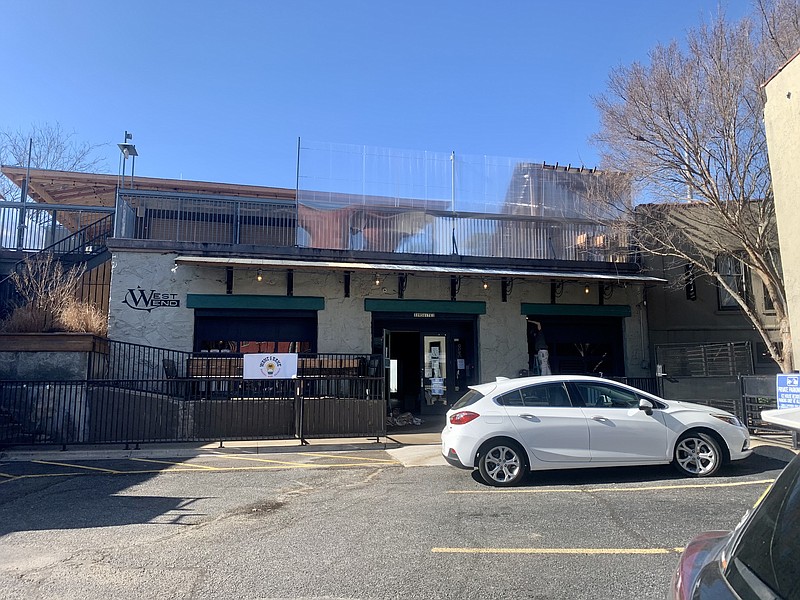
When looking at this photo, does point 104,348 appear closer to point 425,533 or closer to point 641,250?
point 425,533

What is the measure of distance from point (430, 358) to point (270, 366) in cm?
545

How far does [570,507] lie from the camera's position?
652cm

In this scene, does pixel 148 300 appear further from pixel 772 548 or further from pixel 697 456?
pixel 772 548

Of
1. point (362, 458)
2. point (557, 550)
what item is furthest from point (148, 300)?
point (557, 550)

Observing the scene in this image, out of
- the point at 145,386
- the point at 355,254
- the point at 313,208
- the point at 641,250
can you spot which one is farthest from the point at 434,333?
the point at 145,386

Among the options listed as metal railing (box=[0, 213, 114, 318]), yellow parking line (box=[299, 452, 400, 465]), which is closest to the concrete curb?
yellow parking line (box=[299, 452, 400, 465])

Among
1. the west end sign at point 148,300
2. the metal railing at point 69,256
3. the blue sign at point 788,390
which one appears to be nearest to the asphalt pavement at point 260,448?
the blue sign at point 788,390

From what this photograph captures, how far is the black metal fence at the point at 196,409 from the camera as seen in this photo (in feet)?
37.3

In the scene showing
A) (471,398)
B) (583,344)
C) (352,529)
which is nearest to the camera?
(352,529)

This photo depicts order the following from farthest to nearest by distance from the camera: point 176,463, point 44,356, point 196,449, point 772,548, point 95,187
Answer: point 95,187 < point 44,356 < point 196,449 < point 176,463 < point 772,548

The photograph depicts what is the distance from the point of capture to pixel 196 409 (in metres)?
11.6

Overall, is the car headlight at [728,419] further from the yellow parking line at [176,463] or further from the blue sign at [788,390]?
the yellow parking line at [176,463]

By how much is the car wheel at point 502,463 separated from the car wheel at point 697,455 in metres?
2.21

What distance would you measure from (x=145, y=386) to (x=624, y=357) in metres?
12.7
